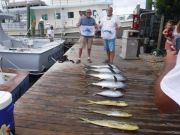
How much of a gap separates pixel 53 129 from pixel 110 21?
222 inches

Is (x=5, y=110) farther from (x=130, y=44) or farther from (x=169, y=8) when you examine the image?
(x=169, y=8)

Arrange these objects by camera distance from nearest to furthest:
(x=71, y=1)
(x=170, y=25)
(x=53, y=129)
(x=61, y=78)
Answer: (x=53, y=129) → (x=61, y=78) → (x=170, y=25) → (x=71, y=1)

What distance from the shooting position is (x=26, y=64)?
10797 millimetres

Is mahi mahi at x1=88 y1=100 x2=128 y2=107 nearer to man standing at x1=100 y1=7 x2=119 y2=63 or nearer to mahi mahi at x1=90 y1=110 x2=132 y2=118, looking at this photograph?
mahi mahi at x1=90 y1=110 x2=132 y2=118

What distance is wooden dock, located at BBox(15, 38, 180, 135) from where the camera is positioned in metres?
4.11

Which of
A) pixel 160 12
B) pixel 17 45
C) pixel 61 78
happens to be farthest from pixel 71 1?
pixel 61 78

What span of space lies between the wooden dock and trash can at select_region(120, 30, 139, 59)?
275 cm

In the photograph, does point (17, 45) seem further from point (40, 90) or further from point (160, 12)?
point (40, 90)

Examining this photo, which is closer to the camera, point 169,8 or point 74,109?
point 74,109

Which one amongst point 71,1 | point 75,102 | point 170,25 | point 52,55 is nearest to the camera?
point 75,102

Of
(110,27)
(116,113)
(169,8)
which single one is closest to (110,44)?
(110,27)

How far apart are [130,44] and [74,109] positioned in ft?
18.8

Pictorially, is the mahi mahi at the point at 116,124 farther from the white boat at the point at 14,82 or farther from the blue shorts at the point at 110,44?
the blue shorts at the point at 110,44

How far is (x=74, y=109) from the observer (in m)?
4.94
